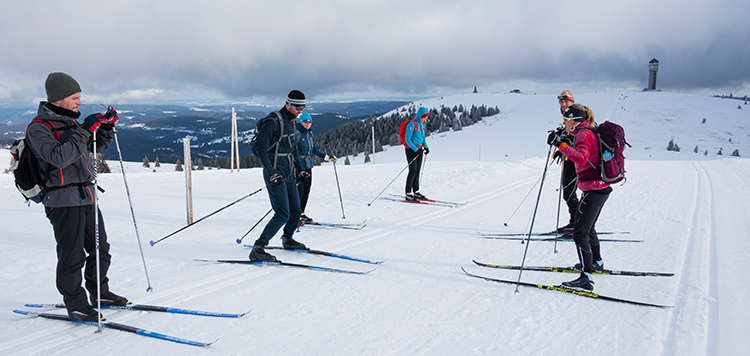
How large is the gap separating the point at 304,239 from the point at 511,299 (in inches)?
131

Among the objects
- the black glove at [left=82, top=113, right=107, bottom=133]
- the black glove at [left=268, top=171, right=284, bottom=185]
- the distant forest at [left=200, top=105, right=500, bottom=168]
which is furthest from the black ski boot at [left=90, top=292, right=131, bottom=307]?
the distant forest at [left=200, top=105, right=500, bottom=168]

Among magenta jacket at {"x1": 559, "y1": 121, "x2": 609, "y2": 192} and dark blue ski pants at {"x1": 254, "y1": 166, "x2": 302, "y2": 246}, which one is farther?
dark blue ski pants at {"x1": 254, "y1": 166, "x2": 302, "y2": 246}

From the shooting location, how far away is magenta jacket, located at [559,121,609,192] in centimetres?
380

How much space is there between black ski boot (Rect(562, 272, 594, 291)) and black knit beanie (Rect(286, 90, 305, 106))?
3.71 meters

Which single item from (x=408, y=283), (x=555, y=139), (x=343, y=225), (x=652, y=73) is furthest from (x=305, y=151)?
(x=652, y=73)

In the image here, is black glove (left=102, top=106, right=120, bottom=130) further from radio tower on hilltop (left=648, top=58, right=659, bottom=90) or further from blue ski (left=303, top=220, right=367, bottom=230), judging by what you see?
radio tower on hilltop (left=648, top=58, right=659, bottom=90)

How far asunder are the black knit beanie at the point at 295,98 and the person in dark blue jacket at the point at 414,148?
4233 mm

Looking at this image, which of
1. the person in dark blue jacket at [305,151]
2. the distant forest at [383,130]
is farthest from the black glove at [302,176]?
the distant forest at [383,130]

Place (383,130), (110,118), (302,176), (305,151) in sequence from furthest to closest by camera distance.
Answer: (383,130) < (305,151) < (302,176) < (110,118)

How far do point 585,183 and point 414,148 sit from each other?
4938 mm

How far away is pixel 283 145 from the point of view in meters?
4.89

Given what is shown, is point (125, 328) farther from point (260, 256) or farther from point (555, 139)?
point (555, 139)

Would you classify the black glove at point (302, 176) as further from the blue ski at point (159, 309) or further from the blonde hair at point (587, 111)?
the blonde hair at point (587, 111)

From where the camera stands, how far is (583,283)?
388cm
